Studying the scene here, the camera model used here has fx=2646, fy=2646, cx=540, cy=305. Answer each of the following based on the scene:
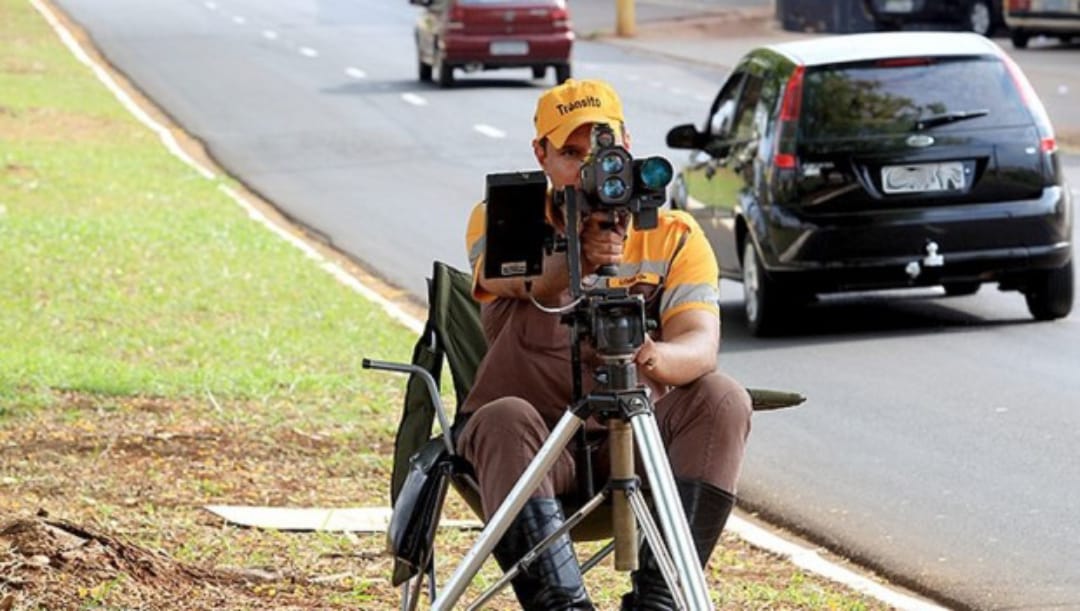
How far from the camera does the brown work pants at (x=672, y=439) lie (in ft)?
19.4

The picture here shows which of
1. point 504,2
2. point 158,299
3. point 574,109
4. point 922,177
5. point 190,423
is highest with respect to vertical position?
point 574,109

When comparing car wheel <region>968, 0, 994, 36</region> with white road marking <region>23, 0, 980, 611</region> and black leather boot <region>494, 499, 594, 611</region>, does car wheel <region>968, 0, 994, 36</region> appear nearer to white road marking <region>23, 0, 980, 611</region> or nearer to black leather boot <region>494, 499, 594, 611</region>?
white road marking <region>23, 0, 980, 611</region>

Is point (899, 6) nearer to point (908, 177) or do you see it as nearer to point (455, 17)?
point (455, 17)

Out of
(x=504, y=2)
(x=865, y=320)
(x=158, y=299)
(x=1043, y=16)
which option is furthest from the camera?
(x=1043, y=16)

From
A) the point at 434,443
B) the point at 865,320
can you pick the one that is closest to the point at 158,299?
the point at 865,320

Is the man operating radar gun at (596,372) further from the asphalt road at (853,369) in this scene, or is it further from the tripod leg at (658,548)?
the asphalt road at (853,369)

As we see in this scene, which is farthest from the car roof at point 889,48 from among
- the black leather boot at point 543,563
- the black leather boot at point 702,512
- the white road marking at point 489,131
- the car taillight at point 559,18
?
the car taillight at point 559,18

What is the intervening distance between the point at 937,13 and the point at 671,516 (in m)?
37.3

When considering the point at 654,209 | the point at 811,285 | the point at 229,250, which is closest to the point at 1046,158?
the point at 811,285

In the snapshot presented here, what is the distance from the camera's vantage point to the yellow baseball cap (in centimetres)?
605

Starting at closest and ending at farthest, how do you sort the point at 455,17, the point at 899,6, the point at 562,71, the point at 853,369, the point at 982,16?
the point at 853,369, the point at 455,17, the point at 562,71, the point at 982,16, the point at 899,6

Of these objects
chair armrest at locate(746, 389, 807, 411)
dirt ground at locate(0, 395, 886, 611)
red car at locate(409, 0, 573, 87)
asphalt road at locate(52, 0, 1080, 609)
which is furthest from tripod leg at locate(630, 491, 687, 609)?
red car at locate(409, 0, 573, 87)

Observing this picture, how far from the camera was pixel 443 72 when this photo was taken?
34.8 m

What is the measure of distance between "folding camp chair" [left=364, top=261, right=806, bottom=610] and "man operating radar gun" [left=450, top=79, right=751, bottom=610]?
3.4 inches
